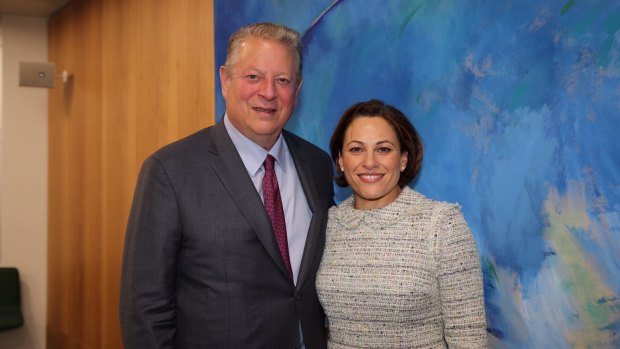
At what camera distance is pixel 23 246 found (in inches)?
215

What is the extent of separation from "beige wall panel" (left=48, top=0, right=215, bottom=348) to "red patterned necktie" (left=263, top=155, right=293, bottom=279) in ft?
4.48

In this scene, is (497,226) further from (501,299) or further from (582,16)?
(582,16)

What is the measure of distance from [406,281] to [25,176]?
4.74m

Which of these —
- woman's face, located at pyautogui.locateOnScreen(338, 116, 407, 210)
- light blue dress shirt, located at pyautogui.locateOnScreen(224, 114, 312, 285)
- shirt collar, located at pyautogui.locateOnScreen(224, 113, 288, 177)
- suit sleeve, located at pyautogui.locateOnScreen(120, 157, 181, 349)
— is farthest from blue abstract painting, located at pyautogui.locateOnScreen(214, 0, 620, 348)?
suit sleeve, located at pyautogui.locateOnScreen(120, 157, 181, 349)

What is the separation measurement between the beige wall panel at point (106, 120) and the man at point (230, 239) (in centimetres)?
136

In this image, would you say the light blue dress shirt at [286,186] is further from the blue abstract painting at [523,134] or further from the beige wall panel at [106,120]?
the beige wall panel at [106,120]

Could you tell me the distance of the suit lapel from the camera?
185cm

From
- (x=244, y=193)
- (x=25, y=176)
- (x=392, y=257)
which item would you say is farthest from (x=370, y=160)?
(x=25, y=176)

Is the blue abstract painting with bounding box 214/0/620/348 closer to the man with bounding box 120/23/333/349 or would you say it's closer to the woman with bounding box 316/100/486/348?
the woman with bounding box 316/100/486/348

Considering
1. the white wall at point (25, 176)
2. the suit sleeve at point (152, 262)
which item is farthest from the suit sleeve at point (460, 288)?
the white wall at point (25, 176)

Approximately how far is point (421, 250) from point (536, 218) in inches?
14.9

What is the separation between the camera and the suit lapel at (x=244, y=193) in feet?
6.06

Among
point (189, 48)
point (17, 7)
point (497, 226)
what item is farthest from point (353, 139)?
point (17, 7)

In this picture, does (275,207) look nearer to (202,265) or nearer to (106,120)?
(202,265)
